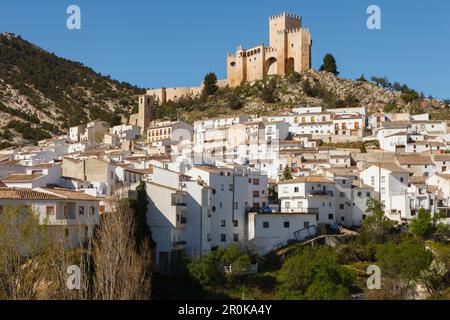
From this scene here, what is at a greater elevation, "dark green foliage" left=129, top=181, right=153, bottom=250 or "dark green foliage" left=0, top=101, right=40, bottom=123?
"dark green foliage" left=0, top=101, right=40, bottom=123

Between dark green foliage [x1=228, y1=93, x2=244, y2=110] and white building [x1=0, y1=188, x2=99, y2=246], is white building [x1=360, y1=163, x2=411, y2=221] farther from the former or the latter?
dark green foliage [x1=228, y1=93, x2=244, y2=110]

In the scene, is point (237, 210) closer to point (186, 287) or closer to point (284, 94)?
point (186, 287)

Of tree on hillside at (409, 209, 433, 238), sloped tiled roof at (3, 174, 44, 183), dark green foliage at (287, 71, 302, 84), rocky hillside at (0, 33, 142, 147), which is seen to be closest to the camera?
sloped tiled roof at (3, 174, 44, 183)

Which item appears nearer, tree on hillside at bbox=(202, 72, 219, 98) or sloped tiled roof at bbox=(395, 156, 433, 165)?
sloped tiled roof at bbox=(395, 156, 433, 165)

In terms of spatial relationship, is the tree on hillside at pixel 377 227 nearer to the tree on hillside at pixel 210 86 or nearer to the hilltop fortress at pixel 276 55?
the hilltop fortress at pixel 276 55

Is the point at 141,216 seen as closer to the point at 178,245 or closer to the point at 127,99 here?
the point at 178,245

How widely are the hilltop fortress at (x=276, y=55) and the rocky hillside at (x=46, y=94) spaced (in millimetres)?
16263

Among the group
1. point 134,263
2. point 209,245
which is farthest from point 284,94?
point 134,263

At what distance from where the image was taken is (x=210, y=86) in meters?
107

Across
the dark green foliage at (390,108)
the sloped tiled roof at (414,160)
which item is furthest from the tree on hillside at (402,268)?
the dark green foliage at (390,108)

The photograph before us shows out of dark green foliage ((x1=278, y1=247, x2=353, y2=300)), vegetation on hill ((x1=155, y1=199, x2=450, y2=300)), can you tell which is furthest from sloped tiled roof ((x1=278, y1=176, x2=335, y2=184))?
dark green foliage ((x1=278, y1=247, x2=353, y2=300))

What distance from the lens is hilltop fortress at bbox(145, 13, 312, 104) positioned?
10181cm

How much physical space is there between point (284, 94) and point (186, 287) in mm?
62068

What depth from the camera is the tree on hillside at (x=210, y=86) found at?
350ft
